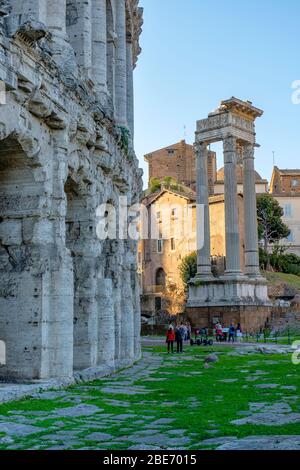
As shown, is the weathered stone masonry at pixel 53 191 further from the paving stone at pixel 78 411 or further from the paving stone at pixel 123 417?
the paving stone at pixel 123 417

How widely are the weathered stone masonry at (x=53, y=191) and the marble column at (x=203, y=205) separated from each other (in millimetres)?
25281

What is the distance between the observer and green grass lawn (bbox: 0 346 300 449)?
6.75 meters

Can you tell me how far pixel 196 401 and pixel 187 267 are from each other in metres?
45.9

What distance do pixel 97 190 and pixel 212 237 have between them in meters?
42.3

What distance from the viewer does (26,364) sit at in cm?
1076

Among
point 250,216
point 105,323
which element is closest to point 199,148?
point 250,216

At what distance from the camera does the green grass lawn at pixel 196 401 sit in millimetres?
6746

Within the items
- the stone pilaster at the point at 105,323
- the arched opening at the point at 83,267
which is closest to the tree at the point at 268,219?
the stone pilaster at the point at 105,323

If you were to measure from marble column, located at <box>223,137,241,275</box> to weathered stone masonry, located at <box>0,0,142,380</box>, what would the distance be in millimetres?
24330

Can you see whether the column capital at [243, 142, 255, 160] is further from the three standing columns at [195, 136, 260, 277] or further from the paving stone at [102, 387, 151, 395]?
the paving stone at [102, 387, 151, 395]

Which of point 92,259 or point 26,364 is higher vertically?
point 92,259

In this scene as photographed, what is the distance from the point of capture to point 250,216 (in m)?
43.2
